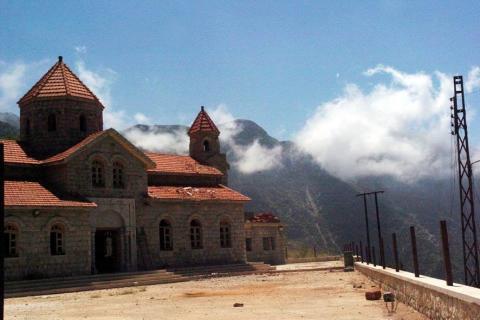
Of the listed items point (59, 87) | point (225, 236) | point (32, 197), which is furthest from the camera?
point (225, 236)

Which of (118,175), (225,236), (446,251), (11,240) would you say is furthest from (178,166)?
(446,251)

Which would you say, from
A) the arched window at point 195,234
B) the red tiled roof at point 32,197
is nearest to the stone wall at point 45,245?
the red tiled roof at point 32,197

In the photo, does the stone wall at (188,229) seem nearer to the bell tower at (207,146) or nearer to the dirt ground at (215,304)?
the bell tower at (207,146)

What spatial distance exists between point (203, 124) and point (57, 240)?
16386 mm

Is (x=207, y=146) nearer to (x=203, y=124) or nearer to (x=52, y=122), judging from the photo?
(x=203, y=124)

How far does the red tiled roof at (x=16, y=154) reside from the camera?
29319mm

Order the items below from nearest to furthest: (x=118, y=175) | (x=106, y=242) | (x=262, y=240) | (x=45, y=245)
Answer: (x=45, y=245) → (x=118, y=175) → (x=106, y=242) → (x=262, y=240)

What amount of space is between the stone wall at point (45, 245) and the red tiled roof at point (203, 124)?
A: 14.6 m

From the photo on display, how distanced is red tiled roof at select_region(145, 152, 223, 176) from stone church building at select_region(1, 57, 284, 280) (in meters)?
0.08

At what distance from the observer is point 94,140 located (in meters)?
29.7

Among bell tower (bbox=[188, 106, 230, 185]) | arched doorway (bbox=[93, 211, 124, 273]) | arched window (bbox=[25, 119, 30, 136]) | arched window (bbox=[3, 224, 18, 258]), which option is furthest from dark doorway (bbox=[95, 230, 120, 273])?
bell tower (bbox=[188, 106, 230, 185])

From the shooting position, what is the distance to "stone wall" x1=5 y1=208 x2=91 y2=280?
83.4ft

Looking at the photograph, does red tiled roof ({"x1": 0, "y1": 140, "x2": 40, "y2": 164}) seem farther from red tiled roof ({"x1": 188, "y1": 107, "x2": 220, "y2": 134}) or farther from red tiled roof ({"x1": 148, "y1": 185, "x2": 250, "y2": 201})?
red tiled roof ({"x1": 188, "y1": 107, "x2": 220, "y2": 134})

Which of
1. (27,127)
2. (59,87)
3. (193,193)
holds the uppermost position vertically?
(59,87)
